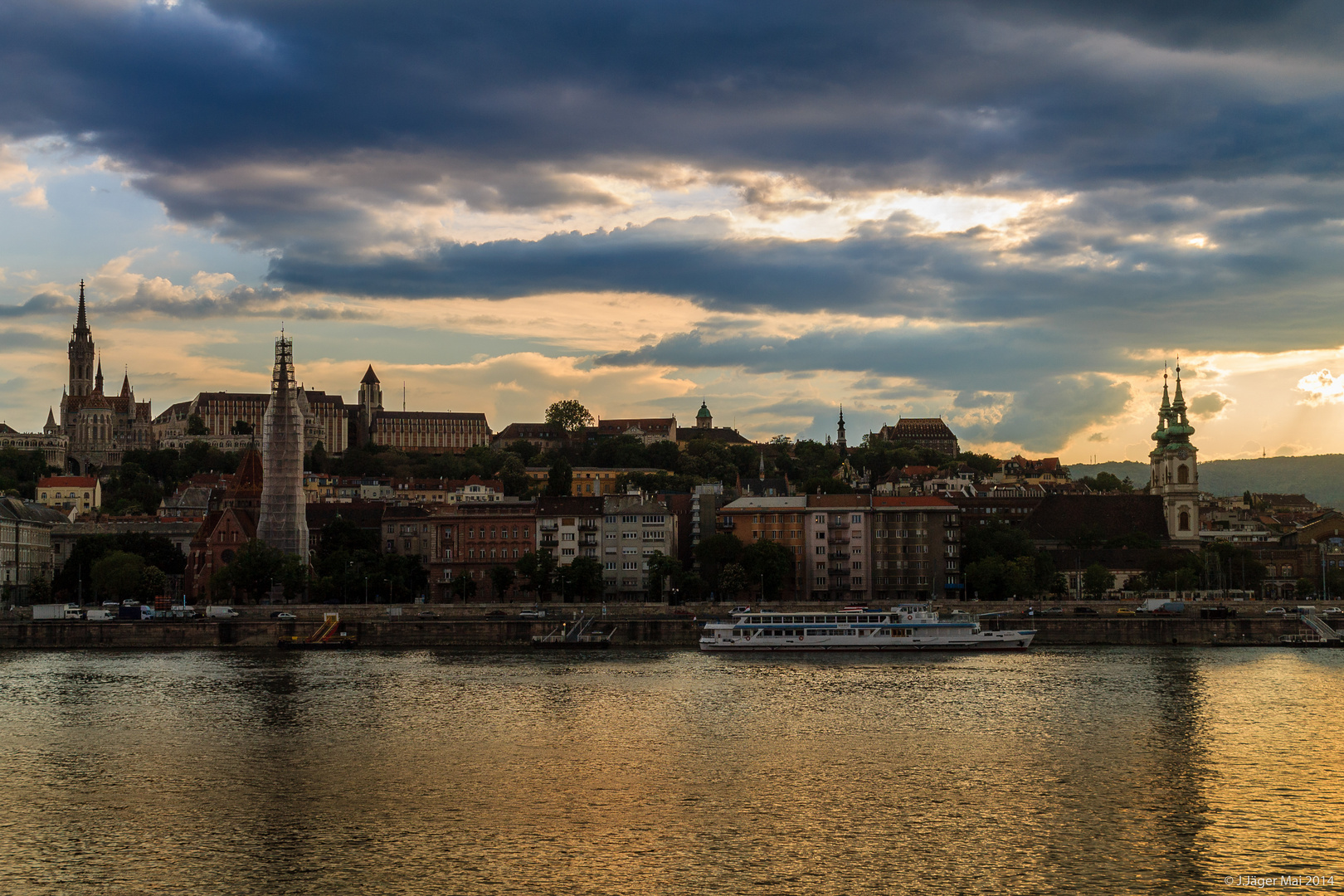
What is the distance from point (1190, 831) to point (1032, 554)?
98940mm

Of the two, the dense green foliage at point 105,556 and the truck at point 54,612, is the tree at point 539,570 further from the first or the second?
the dense green foliage at point 105,556

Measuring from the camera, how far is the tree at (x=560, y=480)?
183750 mm

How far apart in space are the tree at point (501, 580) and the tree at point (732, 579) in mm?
16666

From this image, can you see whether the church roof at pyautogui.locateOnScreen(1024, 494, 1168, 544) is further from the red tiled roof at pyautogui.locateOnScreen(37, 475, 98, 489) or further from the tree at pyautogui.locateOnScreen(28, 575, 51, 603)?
the red tiled roof at pyautogui.locateOnScreen(37, 475, 98, 489)

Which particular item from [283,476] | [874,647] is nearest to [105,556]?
[283,476]

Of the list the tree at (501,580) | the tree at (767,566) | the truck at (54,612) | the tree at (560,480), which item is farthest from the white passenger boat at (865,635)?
the tree at (560,480)

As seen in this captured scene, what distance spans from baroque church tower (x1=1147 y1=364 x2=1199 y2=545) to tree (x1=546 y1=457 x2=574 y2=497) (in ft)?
223

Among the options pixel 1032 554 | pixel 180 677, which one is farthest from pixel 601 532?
pixel 180 677

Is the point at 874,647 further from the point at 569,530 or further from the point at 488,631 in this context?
the point at 569,530

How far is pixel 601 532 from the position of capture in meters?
123

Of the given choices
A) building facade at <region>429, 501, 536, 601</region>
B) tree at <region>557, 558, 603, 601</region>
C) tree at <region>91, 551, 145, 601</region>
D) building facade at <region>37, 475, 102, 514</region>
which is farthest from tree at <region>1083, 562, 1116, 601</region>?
building facade at <region>37, 475, 102, 514</region>

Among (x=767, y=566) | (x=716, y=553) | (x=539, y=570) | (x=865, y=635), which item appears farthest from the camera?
(x=716, y=553)

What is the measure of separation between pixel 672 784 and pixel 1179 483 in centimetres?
12485

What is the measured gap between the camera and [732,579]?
113 metres
